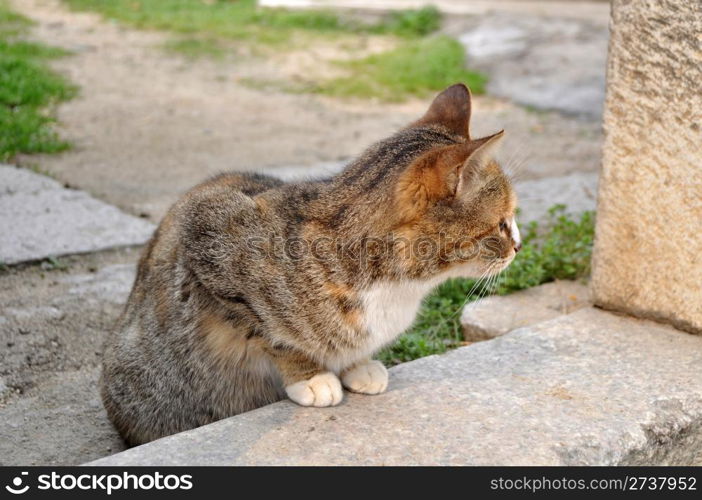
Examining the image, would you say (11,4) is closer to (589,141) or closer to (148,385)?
(589,141)

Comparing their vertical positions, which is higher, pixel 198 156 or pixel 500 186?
pixel 500 186

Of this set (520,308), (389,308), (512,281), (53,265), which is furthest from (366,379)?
(53,265)

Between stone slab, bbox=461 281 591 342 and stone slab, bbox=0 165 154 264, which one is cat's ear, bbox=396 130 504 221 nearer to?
stone slab, bbox=461 281 591 342

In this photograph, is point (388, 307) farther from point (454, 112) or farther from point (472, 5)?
point (472, 5)

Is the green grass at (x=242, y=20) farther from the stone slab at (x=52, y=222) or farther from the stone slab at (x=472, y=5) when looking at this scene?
the stone slab at (x=52, y=222)

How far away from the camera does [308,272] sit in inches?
111

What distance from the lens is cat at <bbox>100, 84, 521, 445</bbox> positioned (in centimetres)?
275

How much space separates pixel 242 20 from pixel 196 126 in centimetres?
397

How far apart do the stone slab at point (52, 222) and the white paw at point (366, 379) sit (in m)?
1.93

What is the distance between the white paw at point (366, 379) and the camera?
302cm

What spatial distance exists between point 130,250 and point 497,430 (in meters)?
2.44

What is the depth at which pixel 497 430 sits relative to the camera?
2.77m
